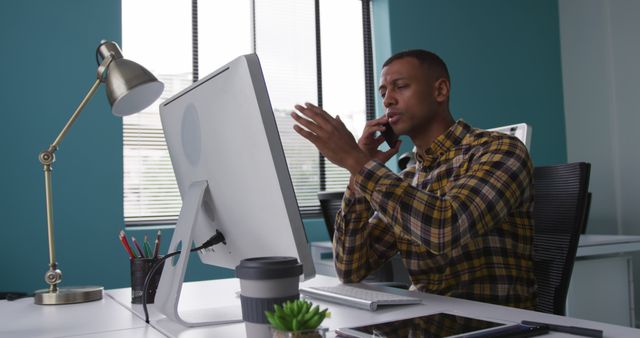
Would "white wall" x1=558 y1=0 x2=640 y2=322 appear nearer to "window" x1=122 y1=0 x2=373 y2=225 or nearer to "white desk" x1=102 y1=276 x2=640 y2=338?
"window" x1=122 y1=0 x2=373 y2=225

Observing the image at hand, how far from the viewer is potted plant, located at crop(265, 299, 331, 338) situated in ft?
2.19

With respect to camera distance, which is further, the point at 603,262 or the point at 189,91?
the point at 603,262

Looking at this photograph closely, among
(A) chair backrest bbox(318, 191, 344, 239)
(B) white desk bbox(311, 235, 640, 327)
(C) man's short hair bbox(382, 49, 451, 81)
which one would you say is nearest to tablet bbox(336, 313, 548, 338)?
(C) man's short hair bbox(382, 49, 451, 81)

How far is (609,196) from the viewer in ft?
13.1

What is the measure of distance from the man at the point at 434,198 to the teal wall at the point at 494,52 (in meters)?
2.20

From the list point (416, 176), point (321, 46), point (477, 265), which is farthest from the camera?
point (321, 46)

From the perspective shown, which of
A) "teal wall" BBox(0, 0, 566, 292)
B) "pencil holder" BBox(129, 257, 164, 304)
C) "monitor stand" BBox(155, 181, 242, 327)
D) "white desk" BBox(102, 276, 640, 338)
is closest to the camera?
"white desk" BBox(102, 276, 640, 338)

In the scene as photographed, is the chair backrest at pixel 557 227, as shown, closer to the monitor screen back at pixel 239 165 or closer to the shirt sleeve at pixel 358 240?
the shirt sleeve at pixel 358 240

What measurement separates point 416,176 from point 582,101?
3.11 meters

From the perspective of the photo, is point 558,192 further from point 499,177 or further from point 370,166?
point 370,166

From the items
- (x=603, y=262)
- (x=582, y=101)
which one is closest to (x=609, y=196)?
(x=582, y=101)

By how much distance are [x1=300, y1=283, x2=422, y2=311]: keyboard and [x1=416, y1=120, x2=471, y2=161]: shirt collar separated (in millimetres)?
457

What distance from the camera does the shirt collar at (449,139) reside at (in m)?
1.48

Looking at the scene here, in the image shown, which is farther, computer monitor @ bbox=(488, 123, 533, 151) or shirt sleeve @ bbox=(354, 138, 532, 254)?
computer monitor @ bbox=(488, 123, 533, 151)
